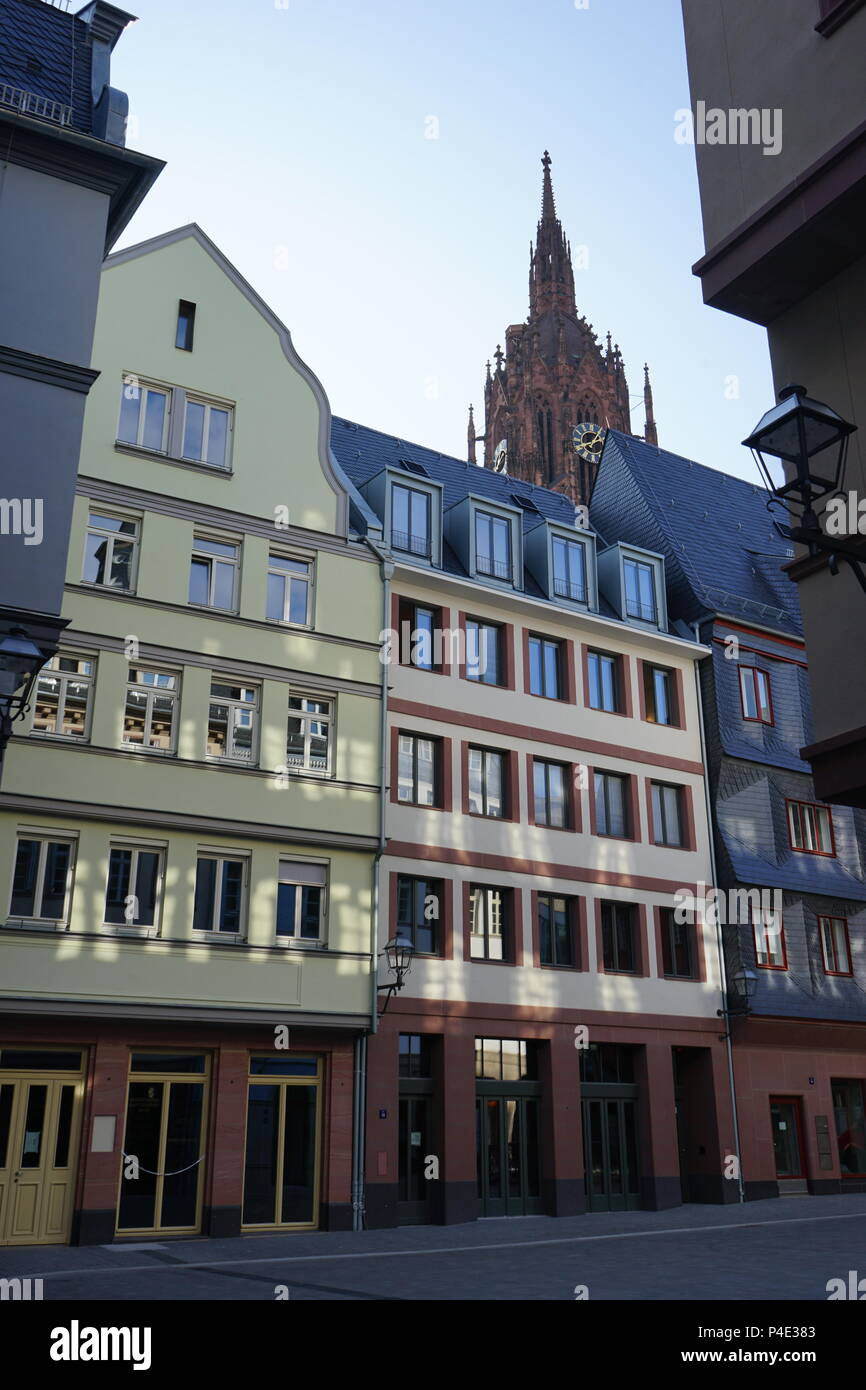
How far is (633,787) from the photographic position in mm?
32375

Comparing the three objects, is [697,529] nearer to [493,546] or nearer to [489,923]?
[493,546]

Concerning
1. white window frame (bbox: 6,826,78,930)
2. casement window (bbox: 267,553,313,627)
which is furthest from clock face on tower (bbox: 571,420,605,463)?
white window frame (bbox: 6,826,78,930)

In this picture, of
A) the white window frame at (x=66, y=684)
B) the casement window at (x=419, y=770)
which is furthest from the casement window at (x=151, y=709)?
the casement window at (x=419, y=770)

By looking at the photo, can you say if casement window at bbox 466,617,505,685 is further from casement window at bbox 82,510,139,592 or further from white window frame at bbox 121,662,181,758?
casement window at bbox 82,510,139,592

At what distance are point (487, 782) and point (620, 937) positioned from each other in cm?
522

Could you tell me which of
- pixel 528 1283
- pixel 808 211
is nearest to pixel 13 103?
pixel 808 211

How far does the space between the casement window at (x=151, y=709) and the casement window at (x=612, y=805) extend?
37.8ft

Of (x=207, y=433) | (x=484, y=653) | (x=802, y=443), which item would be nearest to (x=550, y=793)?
(x=484, y=653)

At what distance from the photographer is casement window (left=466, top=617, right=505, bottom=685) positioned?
3047 cm

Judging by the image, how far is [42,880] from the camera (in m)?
22.6

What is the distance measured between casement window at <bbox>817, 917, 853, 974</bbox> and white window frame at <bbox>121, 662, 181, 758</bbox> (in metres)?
18.4

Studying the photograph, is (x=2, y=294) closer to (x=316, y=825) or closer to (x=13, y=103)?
(x=13, y=103)

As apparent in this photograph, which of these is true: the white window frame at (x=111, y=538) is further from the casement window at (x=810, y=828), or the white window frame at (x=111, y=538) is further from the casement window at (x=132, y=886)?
the casement window at (x=810, y=828)

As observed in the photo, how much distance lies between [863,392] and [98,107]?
14483 millimetres
